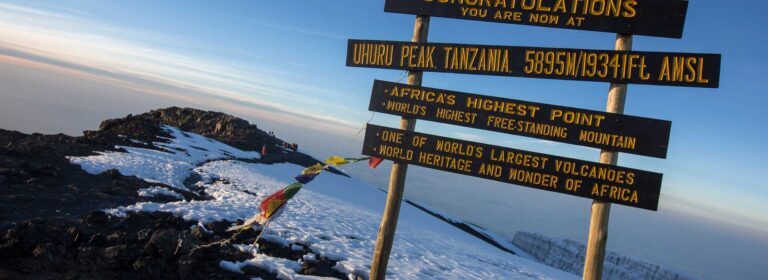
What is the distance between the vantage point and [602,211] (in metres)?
6.11

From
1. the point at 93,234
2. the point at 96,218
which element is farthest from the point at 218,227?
the point at 93,234

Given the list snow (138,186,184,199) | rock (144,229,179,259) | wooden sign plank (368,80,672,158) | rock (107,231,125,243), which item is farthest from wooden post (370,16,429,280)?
snow (138,186,184,199)

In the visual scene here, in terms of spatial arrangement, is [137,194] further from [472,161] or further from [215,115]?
[215,115]

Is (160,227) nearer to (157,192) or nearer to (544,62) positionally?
(157,192)

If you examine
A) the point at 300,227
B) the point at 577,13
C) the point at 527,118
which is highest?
the point at 577,13

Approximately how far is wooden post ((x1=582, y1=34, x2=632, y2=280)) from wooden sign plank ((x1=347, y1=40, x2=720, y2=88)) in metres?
0.19

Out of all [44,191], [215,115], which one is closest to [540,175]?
[44,191]

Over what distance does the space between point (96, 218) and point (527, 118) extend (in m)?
8.91

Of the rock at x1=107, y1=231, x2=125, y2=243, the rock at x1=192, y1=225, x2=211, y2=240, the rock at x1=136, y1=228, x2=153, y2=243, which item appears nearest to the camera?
the rock at x1=107, y1=231, x2=125, y2=243

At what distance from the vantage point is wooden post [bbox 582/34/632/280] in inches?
240

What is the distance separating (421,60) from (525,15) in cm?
171

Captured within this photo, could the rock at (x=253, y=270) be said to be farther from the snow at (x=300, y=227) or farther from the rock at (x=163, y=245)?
the rock at (x=163, y=245)

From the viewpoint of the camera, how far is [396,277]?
970 centimetres

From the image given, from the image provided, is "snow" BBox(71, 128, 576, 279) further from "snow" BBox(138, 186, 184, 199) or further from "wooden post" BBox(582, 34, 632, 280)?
"wooden post" BBox(582, 34, 632, 280)
